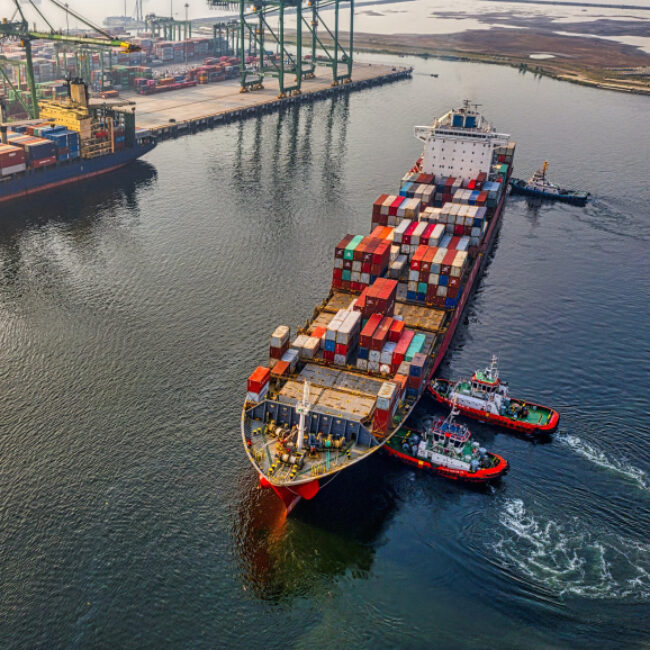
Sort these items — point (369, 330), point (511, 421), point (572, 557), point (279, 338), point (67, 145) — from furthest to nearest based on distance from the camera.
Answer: point (67, 145) → point (511, 421) → point (369, 330) → point (279, 338) → point (572, 557)

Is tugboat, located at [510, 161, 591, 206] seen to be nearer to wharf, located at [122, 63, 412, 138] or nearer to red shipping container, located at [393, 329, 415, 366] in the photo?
red shipping container, located at [393, 329, 415, 366]

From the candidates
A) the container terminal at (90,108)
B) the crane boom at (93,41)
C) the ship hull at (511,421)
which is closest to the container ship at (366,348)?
the ship hull at (511,421)

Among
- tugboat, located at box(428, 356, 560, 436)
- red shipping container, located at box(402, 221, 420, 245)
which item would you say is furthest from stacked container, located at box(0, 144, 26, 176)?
tugboat, located at box(428, 356, 560, 436)

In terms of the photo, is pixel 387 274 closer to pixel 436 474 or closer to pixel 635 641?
pixel 436 474

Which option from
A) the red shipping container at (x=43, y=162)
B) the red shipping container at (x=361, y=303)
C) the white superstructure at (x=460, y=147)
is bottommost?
the red shipping container at (x=361, y=303)

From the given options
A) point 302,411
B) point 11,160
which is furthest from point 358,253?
point 11,160

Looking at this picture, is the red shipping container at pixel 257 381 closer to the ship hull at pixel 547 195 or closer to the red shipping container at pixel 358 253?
the red shipping container at pixel 358 253

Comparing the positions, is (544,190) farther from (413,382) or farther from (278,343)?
(278,343)

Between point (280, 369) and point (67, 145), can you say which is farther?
point (67, 145)
